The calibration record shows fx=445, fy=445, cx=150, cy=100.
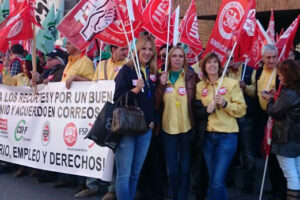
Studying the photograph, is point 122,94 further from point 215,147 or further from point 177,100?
point 215,147

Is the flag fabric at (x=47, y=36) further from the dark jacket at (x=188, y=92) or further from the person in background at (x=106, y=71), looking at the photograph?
the dark jacket at (x=188, y=92)

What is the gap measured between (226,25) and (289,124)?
5.05 ft

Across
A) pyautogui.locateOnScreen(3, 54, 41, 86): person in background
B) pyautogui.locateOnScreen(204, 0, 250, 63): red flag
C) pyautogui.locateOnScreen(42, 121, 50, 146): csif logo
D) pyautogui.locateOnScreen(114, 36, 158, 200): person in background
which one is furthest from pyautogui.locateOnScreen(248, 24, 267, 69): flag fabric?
pyautogui.locateOnScreen(3, 54, 41, 86): person in background

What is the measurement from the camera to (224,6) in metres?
5.46

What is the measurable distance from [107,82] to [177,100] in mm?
1110

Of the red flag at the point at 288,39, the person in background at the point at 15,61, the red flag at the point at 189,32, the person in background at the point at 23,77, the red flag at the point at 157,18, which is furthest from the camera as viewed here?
the person in background at the point at 15,61

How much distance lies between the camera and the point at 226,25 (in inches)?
215

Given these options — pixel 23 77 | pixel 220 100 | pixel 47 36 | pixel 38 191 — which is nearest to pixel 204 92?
pixel 220 100

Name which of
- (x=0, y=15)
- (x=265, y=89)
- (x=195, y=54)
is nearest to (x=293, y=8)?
(x=195, y=54)

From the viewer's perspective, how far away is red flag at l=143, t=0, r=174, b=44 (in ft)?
17.4

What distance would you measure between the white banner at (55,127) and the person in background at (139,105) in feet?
2.71

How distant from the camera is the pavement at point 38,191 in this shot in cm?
601

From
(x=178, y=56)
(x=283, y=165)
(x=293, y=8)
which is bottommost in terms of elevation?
(x=283, y=165)

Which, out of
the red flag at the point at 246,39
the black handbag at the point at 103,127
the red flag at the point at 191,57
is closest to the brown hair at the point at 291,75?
the red flag at the point at 246,39
